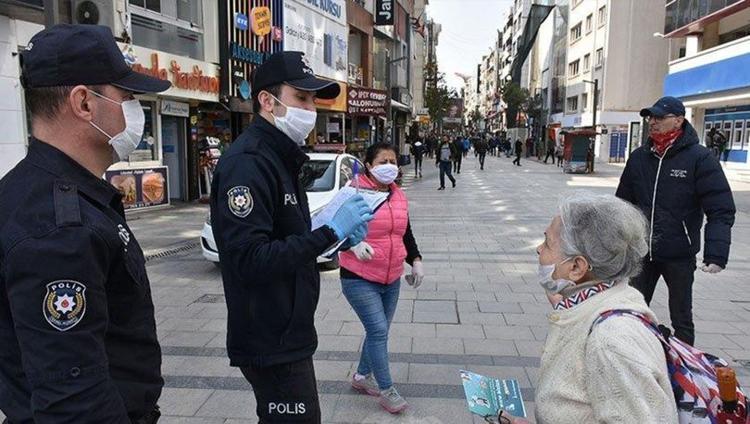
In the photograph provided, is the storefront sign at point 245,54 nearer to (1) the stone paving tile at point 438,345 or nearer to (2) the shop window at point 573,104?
(1) the stone paving tile at point 438,345

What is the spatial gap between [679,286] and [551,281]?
8.40 ft

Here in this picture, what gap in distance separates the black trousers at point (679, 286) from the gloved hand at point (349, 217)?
8.88 feet

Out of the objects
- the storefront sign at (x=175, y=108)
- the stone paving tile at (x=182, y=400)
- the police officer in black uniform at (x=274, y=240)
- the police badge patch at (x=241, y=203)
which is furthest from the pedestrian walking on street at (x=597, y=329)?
the storefront sign at (x=175, y=108)

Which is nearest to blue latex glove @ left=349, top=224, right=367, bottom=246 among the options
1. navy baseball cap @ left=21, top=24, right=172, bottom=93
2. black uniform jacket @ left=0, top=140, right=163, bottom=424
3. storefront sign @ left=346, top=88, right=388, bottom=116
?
black uniform jacket @ left=0, top=140, right=163, bottom=424

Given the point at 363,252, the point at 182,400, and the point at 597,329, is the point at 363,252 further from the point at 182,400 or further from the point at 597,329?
the point at 597,329

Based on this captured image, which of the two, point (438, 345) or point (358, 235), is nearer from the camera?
point (358, 235)

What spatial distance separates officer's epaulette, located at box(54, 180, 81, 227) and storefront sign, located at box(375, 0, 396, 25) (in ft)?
98.8

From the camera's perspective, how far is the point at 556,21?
199 ft

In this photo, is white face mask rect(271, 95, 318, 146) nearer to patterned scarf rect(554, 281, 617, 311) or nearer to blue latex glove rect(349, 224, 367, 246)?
blue latex glove rect(349, 224, 367, 246)

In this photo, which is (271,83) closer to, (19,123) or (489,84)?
(19,123)

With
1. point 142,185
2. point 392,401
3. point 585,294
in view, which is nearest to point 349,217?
point 585,294

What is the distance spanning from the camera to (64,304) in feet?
4.17

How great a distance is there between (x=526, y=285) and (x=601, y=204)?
17.6ft

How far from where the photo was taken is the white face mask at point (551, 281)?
1871 millimetres
